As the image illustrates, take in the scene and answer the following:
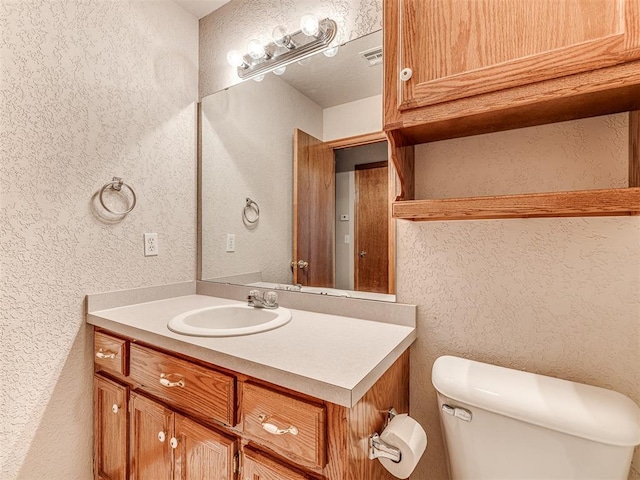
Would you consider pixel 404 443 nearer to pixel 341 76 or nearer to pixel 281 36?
pixel 341 76

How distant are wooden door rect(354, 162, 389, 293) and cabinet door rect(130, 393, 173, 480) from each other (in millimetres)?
825

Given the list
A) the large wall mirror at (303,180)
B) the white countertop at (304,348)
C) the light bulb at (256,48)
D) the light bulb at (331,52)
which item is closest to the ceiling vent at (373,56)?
the large wall mirror at (303,180)

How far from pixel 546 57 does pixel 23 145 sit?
1606 mm

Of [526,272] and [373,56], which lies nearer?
[526,272]

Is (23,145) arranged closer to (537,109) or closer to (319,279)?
(319,279)

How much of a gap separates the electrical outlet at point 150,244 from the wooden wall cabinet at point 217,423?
0.41 m

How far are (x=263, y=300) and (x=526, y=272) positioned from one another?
39.1 inches

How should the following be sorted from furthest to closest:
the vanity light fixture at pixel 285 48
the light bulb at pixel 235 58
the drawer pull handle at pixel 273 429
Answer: the light bulb at pixel 235 58, the vanity light fixture at pixel 285 48, the drawer pull handle at pixel 273 429

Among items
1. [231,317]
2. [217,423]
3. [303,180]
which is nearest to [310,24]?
[303,180]

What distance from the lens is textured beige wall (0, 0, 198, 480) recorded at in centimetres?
109

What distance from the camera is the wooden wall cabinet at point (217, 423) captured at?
739 mm

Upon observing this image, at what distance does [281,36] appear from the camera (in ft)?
4.56

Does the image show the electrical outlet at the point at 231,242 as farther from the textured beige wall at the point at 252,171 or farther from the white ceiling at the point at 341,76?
the white ceiling at the point at 341,76

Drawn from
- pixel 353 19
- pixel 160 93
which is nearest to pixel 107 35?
pixel 160 93
